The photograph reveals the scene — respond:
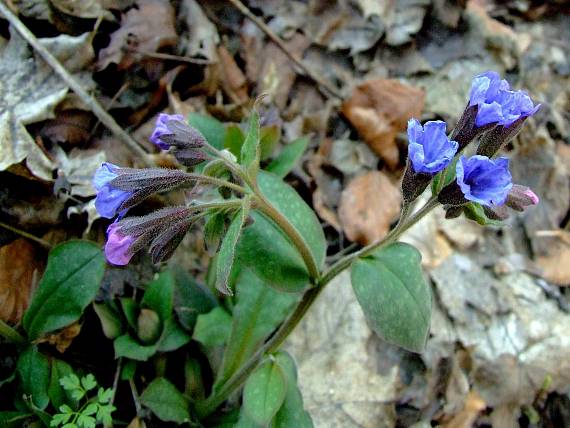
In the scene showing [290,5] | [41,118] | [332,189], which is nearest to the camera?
[41,118]

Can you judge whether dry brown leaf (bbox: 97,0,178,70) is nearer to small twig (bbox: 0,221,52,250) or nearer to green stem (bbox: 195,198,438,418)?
small twig (bbox: 0,221,52,250)

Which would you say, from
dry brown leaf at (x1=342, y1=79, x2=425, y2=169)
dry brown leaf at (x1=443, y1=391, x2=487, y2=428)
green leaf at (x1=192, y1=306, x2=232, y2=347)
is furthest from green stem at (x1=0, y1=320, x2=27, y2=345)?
dry brown leaf at (x1=342, y1=79, x2=425, y2=169)

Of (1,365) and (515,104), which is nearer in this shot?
(515,104)

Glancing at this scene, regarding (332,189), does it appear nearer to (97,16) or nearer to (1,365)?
(97,16)

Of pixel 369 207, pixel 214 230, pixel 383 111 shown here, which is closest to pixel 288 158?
pixel 369 207

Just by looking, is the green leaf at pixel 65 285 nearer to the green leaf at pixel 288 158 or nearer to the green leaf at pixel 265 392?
the green leaf at pixel 265 392

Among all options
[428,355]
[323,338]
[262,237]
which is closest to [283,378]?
[262,237]
